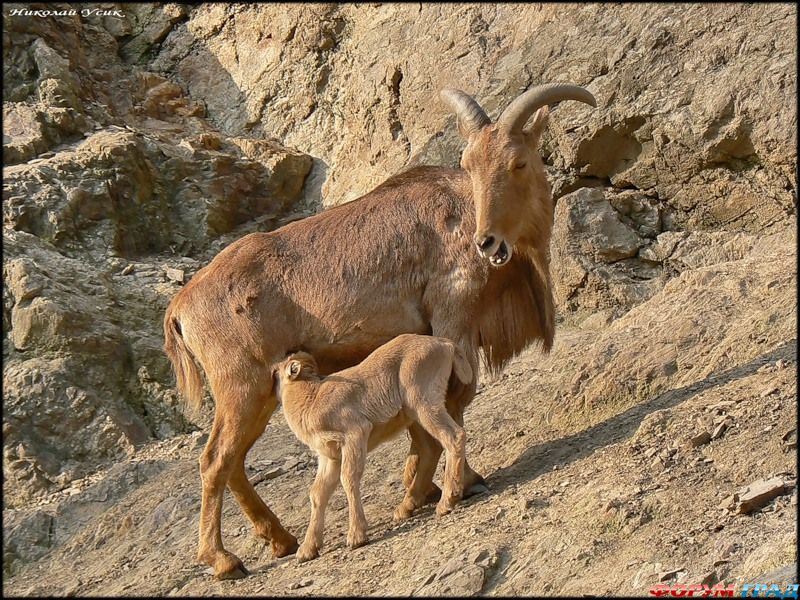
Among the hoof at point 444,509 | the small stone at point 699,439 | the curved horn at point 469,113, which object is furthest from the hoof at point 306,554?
the curved horn at point 469,113

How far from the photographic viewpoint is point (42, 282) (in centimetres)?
1263

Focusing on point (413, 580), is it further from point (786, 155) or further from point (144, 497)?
point (786, 155)

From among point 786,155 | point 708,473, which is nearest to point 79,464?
point 708,473

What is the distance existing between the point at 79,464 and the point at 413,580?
6.12m

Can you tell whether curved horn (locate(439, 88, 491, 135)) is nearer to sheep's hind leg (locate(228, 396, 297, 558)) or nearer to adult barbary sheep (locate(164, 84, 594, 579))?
adult barbary sheep (locate(164, 84, 594, 579))

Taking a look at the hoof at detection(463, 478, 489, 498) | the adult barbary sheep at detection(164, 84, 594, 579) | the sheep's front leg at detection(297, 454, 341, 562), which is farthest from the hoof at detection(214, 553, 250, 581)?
the hoof at detection(463, 478, 489, 498)

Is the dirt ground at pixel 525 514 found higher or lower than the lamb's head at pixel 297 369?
lower

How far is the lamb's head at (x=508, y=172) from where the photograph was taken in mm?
8492

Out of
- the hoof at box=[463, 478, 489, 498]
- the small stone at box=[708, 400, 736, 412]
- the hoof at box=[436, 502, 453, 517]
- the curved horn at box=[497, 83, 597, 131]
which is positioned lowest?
the hoof at box=[463, 478, 489, 498]

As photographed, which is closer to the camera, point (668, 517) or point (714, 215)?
point (668, 517)

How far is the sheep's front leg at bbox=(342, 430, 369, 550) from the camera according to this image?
7555 mm

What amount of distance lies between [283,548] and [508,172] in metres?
3.42

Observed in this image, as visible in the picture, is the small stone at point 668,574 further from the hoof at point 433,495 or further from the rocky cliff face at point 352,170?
→ the rocky cliff face at point 352,170

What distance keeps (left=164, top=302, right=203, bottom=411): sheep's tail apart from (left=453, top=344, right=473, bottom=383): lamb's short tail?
2.29 metres
